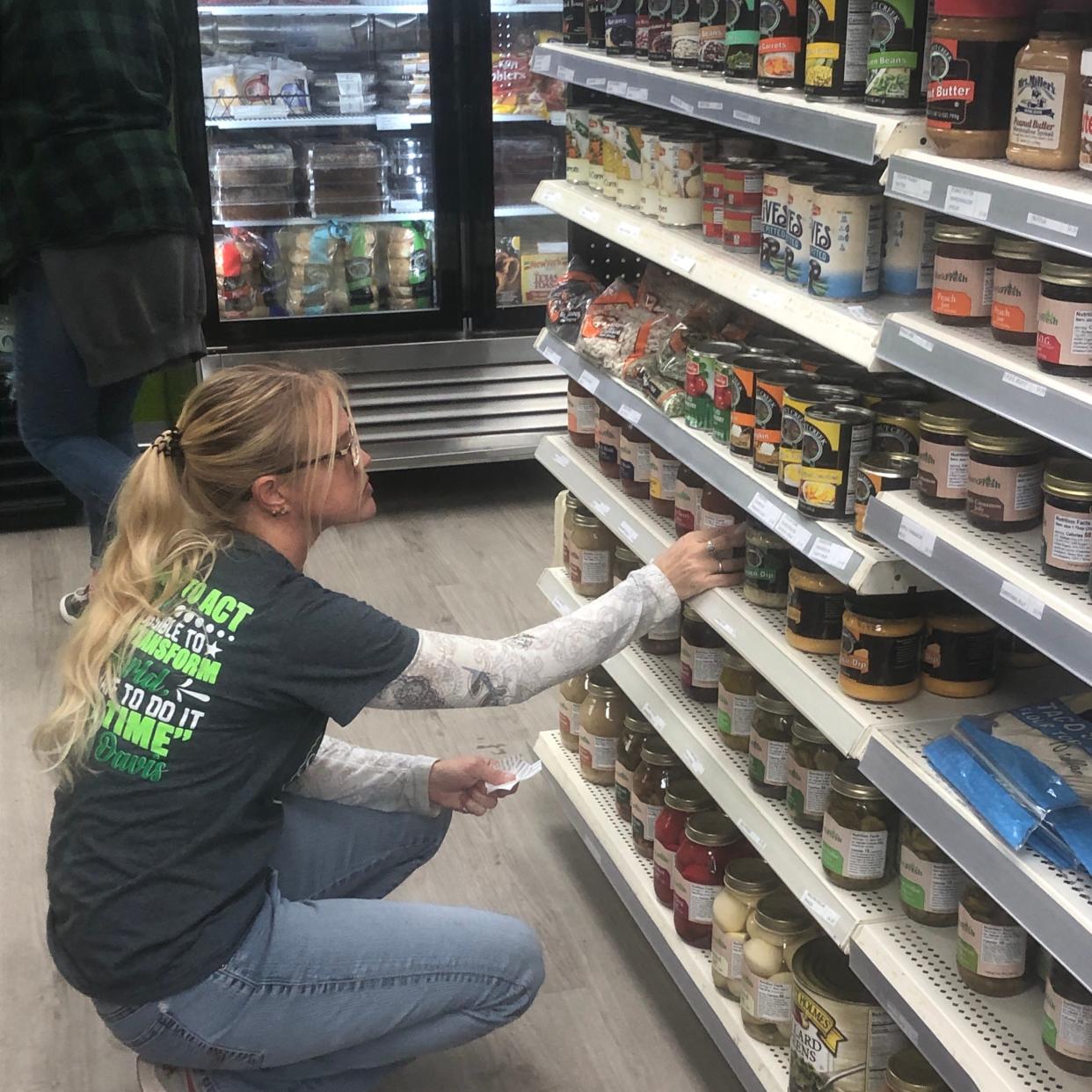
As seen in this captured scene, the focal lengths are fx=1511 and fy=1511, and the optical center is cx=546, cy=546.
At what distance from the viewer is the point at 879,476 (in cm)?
193

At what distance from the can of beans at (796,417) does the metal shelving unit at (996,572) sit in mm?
213

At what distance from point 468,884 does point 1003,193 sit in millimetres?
1954

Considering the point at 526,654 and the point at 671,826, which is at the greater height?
the point at 526,654

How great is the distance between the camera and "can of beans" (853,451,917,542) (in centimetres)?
192

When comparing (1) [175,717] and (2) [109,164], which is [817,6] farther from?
(2) [109,164]

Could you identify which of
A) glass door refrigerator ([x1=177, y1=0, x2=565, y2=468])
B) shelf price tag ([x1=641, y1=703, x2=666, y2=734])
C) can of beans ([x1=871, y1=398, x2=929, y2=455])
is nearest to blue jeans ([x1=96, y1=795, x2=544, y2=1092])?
shelf price tag ([x1=641, y1=703, x2=666, y2=734])

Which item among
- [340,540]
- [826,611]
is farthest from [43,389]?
[826,611]

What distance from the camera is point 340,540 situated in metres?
5.04

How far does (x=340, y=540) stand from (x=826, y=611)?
3.07m

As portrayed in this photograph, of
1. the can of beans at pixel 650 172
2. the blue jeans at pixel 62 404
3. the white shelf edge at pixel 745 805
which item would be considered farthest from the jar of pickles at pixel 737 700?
the blue jeans at pixel 62 404

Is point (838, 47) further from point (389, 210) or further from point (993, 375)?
point (389, 210)

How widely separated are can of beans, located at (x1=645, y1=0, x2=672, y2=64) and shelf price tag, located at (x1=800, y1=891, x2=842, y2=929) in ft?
4.67

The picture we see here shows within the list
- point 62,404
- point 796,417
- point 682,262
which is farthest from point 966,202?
point 62,404

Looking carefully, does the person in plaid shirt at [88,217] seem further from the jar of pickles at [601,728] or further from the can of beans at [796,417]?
the can of beans at [796,417]
